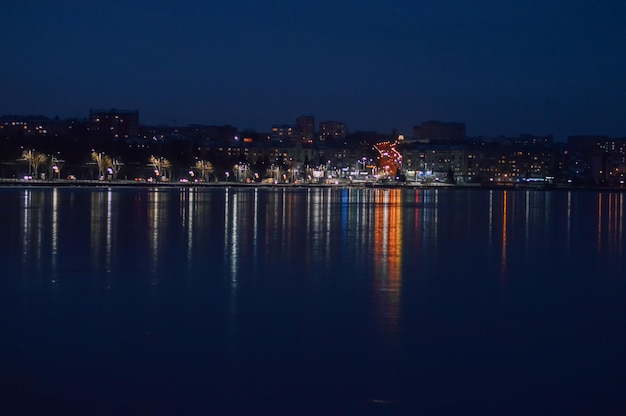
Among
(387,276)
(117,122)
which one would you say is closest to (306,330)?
(387,276)

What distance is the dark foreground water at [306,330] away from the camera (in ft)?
18.3

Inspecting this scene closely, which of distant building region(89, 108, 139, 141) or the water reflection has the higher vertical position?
distant building region(89, 108, 139, 141)

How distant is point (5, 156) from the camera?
268 feet

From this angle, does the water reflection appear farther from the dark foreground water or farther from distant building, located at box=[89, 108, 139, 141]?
distant building, located at box=[89, 108, 139, 141]

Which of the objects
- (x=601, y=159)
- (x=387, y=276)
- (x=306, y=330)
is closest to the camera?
(x=306, y=330)

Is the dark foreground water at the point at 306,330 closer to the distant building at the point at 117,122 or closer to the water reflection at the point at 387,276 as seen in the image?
the water reflection at the point at 387,276

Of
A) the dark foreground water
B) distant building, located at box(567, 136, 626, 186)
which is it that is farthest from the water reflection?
distant building, located at box(567, 136, 626, 186)

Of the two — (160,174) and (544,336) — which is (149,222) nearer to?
(544,336)

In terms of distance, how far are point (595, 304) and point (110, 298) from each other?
17.4ft

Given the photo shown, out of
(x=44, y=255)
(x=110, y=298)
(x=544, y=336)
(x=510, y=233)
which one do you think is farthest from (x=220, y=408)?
(x=510, y=233)

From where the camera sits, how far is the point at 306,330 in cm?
762

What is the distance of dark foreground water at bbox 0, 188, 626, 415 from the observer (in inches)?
220

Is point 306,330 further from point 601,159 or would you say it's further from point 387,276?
point 601,159

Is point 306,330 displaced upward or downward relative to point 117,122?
downward
